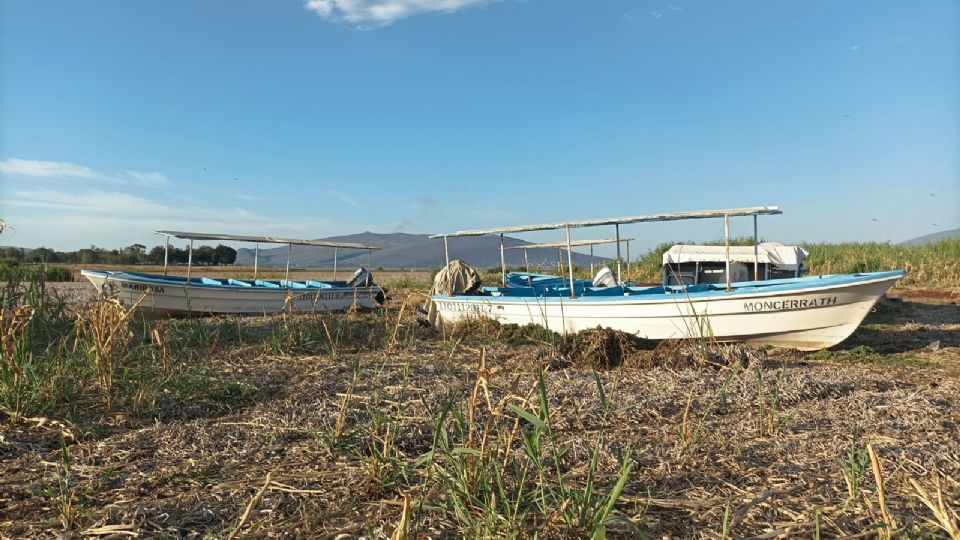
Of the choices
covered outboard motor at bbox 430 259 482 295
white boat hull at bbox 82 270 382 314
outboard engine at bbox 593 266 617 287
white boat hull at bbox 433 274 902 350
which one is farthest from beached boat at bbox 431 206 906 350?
white boat hull at bbox 82 270 382 314

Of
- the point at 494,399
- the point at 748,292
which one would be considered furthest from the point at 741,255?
the point at 494,399

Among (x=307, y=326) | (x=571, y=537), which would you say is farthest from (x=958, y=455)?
(x=307, y=326)

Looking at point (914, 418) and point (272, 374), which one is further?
point (272, 374)

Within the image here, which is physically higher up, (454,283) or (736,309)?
(454,283)

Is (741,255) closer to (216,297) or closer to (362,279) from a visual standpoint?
(362,279)

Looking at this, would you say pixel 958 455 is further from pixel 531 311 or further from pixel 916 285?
pixel 916 285

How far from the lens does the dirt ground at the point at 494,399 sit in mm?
2609

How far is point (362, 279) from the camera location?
50.5 feet

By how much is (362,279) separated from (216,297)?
3.64 metres

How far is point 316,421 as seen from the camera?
14.0 ft

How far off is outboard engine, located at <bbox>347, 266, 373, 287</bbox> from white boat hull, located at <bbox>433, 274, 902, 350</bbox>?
692 cm

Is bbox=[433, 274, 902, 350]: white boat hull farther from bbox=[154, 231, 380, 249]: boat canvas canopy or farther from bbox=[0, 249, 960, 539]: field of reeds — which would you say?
bbox=[154, 231, 380, 249]: boat canvas canopy

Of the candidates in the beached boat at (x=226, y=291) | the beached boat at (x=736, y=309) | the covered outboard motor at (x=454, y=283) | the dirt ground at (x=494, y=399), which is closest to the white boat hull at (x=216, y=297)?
the beached boat at (x=226, y=291)

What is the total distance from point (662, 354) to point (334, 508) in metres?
5.20
